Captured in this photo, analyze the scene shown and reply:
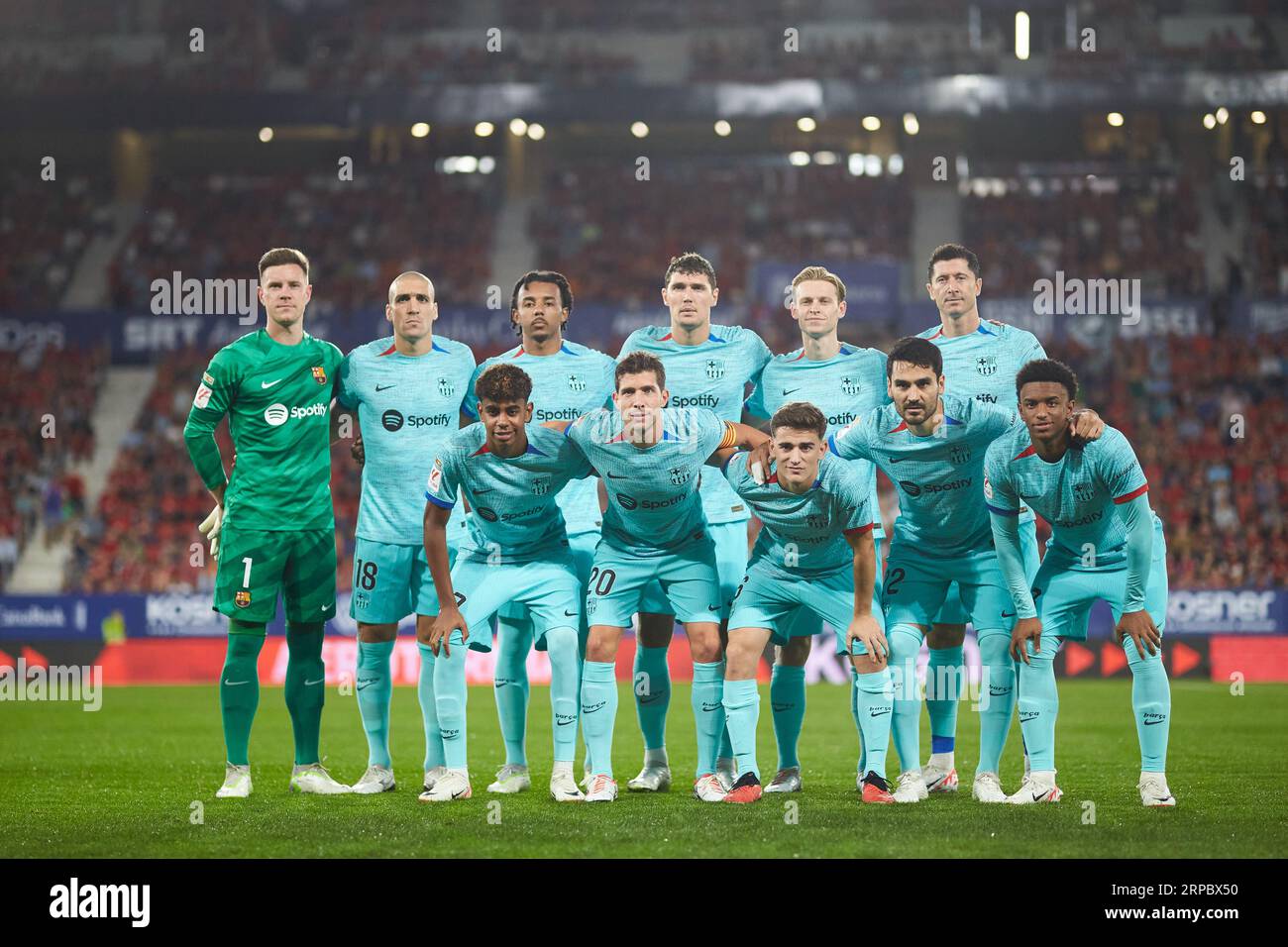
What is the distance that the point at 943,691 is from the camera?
27.4ft

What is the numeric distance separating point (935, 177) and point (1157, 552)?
79.6ft

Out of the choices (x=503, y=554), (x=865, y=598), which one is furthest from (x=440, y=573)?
(x=865, y=598)

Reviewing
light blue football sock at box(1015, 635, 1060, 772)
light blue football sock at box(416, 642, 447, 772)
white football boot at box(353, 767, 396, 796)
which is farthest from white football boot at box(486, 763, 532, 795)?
light blue football sock at box(1015, 635, 1060, 772)

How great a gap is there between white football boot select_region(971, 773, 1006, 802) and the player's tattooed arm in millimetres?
2744

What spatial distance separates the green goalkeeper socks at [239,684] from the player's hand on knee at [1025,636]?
392 cm

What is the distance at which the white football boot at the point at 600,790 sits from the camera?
308 inches

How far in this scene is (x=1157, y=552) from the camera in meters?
8.10

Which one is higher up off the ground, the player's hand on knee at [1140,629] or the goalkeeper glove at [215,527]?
the goalkeeper glove at [215,527]

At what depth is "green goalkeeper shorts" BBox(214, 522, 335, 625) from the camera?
8.12m

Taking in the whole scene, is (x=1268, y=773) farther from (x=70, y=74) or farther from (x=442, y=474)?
(x=70, y=74)

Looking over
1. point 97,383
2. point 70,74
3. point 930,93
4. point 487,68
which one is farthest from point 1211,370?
point 70,74

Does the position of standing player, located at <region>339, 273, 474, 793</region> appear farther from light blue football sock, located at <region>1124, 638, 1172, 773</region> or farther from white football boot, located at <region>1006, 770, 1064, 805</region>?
light blue football sock, located at <region>1124, 638, 1172, 773</region>

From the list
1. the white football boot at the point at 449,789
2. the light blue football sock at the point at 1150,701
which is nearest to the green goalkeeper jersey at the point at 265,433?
the white football boot at the point at 449,789

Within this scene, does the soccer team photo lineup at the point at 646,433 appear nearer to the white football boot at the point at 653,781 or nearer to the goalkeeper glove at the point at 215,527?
the white football boot at the point at 653,781
